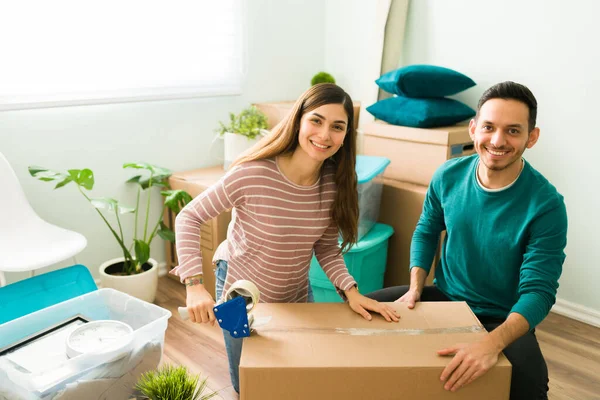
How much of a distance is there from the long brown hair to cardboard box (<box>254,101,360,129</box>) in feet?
4.36

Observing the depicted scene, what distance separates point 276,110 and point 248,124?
0.33m

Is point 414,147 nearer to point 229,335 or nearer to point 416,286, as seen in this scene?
point 416,286

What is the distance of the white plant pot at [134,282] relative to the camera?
2.25 metres

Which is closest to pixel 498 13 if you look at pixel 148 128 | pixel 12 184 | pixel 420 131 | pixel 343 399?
pixel 420 131

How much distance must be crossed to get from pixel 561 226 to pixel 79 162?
1.90m

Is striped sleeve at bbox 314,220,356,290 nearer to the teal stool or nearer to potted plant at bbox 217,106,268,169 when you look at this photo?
the teal stool

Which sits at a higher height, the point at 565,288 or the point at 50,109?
the point at 50,109

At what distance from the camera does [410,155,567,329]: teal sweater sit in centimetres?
128

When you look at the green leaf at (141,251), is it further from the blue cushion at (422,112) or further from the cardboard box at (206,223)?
the blue cushion at (422,112)

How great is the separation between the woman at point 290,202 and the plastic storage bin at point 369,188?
0.61 metres

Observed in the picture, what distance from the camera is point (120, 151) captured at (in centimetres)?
243

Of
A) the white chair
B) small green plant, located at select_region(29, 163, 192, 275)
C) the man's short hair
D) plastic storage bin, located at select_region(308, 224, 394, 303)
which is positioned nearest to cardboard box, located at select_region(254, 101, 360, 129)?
small green plant, located at select_region(29, 163, 192, 275)

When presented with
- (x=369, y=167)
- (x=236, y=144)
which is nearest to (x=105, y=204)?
(x=236, y=144)

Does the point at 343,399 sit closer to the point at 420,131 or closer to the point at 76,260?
the point at 420,131
